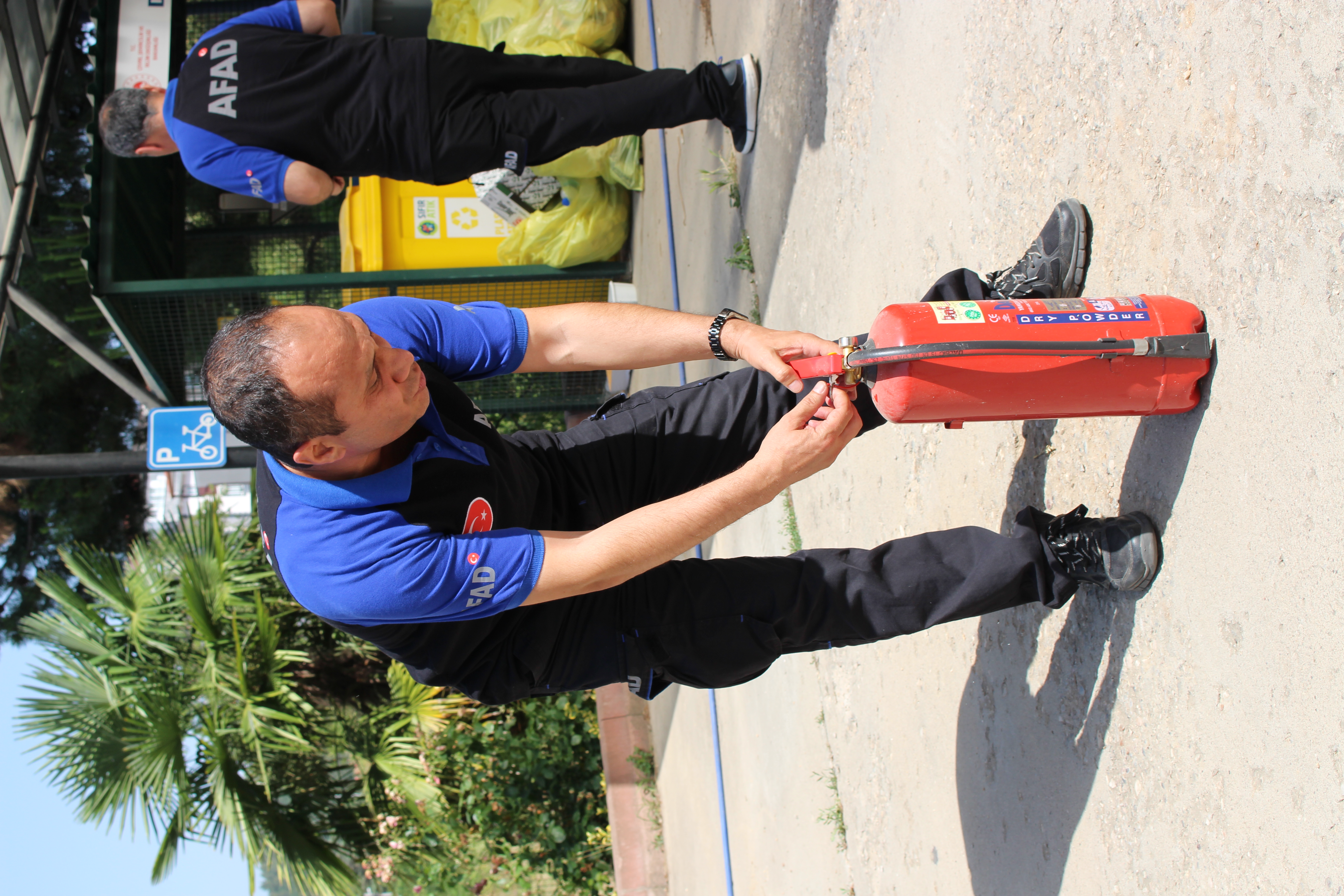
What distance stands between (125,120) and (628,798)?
471 centimetres

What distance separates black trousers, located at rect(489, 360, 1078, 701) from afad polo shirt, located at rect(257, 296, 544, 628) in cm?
28

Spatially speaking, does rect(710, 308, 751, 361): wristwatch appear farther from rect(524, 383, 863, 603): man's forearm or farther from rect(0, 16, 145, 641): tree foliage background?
rect(0, 16, 145, 641): tree foliage background

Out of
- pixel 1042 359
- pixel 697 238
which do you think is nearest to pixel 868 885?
pixel 1042 359

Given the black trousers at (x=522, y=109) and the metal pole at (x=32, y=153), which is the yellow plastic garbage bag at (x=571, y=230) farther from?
the metal pole at (x=32, y=153)

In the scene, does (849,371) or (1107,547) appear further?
(1107,547)

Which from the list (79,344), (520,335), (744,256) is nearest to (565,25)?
(744,256)

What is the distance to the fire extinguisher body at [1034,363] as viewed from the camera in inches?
78.6

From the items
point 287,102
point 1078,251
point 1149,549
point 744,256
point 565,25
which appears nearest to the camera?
point 1149,549

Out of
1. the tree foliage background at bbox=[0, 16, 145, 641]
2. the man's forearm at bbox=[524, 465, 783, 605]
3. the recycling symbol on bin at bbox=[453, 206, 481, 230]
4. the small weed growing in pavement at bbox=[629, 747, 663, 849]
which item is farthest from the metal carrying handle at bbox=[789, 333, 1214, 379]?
the tree foliage background at bbox=[0, 16, 145, 641]

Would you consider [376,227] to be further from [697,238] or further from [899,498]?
[899,498]

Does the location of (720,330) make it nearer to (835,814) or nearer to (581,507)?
(581,507)

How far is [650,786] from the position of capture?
255 inches

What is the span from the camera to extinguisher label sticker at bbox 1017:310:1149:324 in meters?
2.00

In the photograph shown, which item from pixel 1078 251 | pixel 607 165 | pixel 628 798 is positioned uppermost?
pixel 607 165
